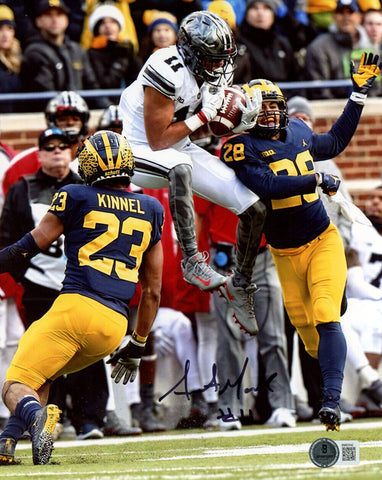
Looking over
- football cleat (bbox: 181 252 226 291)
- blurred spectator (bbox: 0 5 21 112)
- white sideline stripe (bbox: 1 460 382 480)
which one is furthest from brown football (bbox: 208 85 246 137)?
blurred spectator (bbox: 0 5 21 112)

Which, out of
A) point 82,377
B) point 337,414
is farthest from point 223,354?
point 337,414

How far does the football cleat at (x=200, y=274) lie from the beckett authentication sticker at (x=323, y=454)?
1.86 metres

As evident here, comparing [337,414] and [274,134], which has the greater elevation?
[274,134]

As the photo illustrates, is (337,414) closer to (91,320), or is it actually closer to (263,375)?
(91,320)

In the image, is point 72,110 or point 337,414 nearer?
point 337,414

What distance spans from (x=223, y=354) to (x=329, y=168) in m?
1.73

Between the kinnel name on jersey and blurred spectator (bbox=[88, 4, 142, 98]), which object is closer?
the kinnel name on jersey

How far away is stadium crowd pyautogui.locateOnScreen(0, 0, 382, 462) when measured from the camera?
8.64 meters

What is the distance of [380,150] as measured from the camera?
39.2 ft

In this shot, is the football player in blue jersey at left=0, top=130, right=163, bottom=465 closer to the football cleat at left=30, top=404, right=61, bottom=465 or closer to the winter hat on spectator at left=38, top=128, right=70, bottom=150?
the football cleat at left=30, top=404, right=61, bottom=465

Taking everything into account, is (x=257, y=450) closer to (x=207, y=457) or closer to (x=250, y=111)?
(x=207, y=457)

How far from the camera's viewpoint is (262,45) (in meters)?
11.4

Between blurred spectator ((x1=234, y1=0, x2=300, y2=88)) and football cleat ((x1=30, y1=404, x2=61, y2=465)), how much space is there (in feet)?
18.5

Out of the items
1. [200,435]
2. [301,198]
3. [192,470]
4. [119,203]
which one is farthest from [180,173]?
[200,435]
